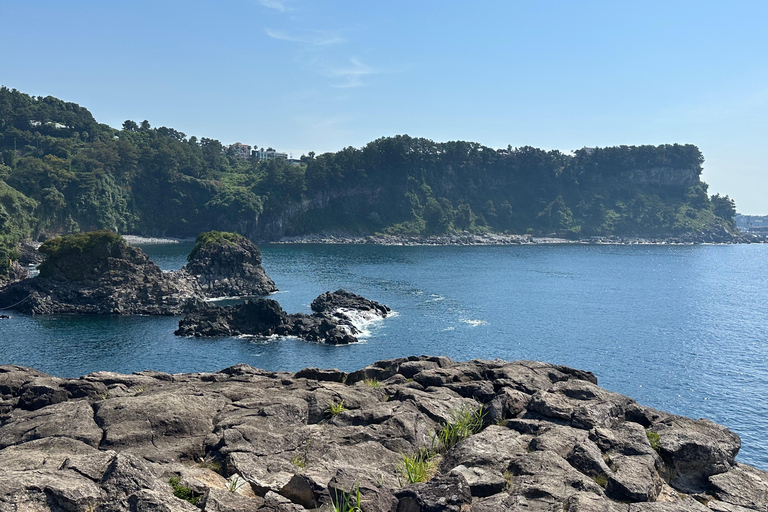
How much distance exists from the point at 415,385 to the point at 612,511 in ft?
39.4

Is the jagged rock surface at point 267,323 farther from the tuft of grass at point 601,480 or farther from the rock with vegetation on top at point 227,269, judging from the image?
the tuft of grass at point 601,480

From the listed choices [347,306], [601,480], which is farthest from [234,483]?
[347,306]

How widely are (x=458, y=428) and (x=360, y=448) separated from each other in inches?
159

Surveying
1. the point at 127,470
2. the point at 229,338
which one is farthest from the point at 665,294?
the point at 127,470

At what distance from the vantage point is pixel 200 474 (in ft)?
52.1

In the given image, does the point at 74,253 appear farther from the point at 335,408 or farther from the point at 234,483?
the point at 234,483

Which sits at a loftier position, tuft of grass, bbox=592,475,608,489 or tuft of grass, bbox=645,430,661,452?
tuft of grass, bbox=645,430,661,452

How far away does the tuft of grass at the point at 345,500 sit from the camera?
1330 cm

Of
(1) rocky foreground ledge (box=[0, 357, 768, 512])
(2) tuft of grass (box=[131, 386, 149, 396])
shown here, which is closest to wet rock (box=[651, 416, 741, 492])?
(1) rocky foreground ledge (box=[0, 357, 768, 512])

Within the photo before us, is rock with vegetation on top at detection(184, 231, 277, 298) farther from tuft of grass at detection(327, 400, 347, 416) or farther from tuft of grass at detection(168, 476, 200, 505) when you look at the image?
tuft of grass at detection(168, 476, 200, 505)

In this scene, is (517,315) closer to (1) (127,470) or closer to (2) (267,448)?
(2) (267,448)

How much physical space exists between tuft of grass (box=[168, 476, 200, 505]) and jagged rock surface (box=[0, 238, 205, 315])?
73.0m

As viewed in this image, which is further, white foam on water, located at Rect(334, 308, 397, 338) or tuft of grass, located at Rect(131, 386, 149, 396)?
white foam on water, located at Rect(334, 308, 397, 338)

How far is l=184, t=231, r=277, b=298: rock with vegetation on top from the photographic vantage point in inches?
3863
